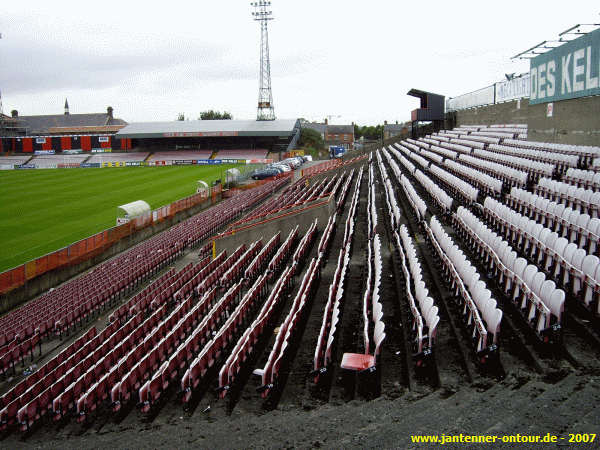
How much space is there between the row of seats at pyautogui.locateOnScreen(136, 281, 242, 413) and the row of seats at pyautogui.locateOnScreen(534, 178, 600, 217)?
266 inches

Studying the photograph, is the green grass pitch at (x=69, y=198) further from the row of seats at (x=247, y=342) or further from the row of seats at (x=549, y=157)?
the row of seats at (x=549, y=157)

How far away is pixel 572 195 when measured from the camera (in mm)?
10016

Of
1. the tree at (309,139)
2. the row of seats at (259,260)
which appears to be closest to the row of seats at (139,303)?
the row of seats at (259,260)

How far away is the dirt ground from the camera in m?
4.46

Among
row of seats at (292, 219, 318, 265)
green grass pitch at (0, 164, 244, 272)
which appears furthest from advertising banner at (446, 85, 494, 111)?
row of seats at (292, 219, 318, 265)

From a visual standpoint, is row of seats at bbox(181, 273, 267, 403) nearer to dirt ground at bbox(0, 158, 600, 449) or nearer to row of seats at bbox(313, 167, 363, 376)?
dirt ground at bbox(0, 158, 600, 449)

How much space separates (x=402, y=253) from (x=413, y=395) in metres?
4.35

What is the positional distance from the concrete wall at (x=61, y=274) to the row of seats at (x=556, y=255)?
13.4 meters

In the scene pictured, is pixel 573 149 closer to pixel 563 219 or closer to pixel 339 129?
pixel 563 219

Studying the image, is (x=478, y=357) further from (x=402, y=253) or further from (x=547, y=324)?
(x=402, y=253)

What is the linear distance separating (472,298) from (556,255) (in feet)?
4.72

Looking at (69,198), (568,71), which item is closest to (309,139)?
(69,198)

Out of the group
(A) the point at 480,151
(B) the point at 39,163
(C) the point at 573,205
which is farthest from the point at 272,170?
(B) the point at 39,163

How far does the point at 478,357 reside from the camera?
552 centimetres
